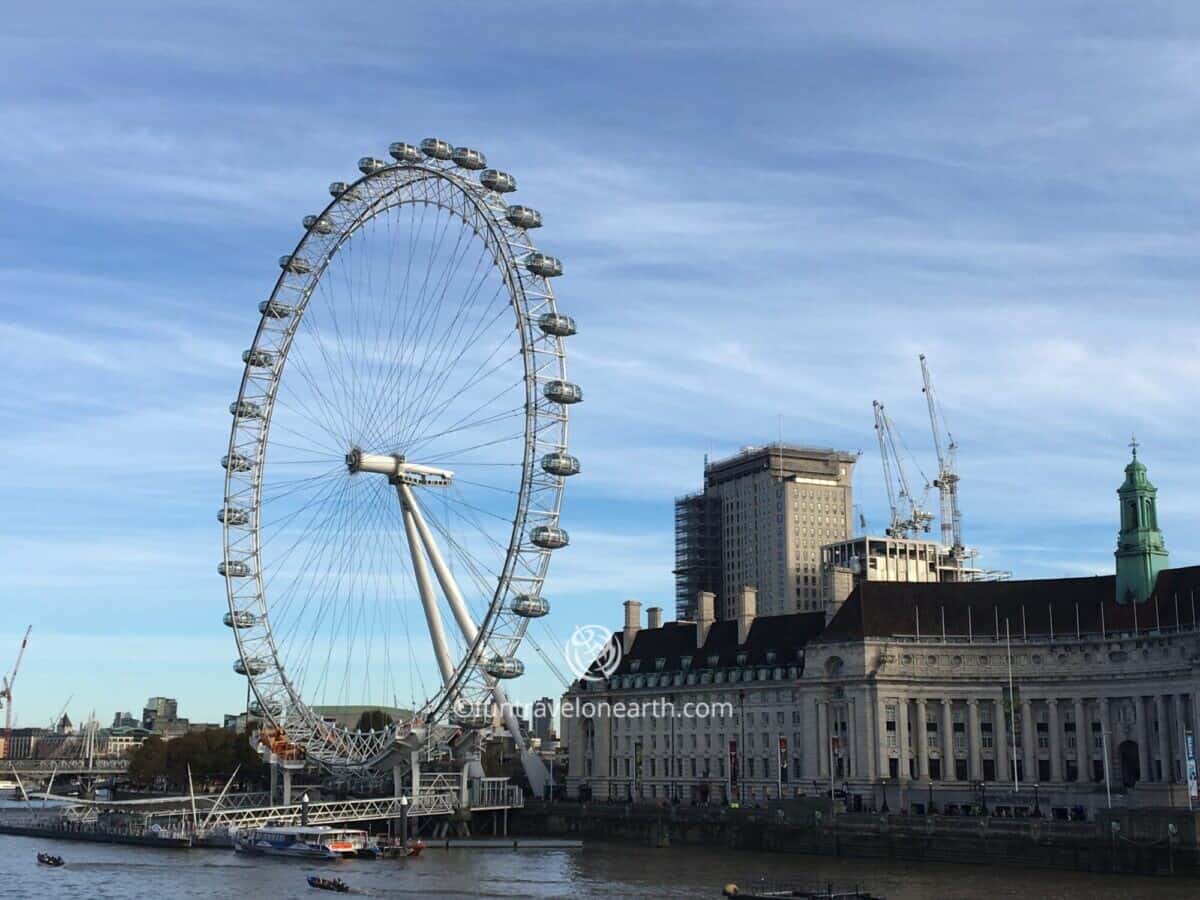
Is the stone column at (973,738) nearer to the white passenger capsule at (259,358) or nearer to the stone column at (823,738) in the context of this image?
the stone column at (823,738)

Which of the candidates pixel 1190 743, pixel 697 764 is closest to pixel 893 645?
pixel 697 764

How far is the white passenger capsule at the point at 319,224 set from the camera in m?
104

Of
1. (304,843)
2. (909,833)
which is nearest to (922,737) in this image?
(909,833)

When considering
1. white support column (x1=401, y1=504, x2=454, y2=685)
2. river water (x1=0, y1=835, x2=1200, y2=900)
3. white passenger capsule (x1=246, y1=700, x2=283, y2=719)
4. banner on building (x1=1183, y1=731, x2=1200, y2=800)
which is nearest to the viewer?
river water (x1=0, y1=835, x2=1200, y2=900)

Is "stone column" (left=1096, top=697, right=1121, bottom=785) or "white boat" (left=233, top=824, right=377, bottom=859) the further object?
"stone column" (left=1096, top=697, right=1121, bottom=785)

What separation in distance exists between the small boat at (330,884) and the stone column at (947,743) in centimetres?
5989

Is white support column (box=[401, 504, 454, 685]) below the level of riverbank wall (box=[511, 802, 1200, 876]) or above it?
above

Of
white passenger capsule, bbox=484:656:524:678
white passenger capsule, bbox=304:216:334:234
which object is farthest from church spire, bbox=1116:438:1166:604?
white passenger capsule, bbox=304:216:334:234

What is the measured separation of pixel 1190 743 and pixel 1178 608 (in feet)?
87.6

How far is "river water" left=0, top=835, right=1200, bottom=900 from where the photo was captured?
6975 centimetres

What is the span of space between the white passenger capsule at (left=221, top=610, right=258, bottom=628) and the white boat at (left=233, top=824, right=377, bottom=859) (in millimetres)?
17288

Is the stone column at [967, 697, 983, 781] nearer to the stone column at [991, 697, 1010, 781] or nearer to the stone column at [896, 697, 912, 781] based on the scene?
the stone column at [991, 697, 1010, 781]

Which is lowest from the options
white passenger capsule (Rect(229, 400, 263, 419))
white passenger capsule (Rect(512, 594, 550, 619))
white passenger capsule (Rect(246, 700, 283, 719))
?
white passenger capsule (Rect(246, 700, 283, 719))

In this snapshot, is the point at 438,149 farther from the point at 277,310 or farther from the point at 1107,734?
the point at 1107,734
